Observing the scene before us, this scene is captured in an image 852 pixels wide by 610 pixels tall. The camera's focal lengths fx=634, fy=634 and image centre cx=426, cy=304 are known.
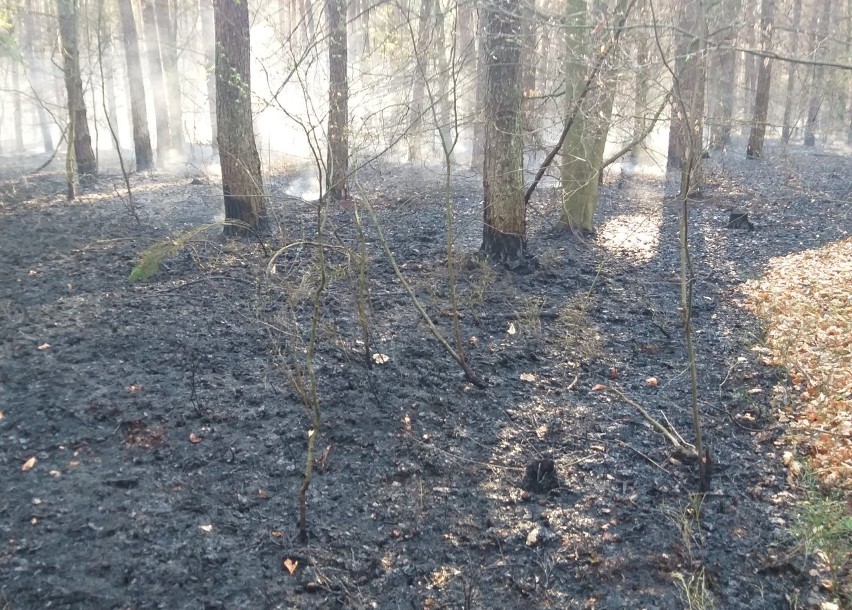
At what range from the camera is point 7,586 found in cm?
276

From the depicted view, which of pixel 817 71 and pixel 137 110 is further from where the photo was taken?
pixel 817 71

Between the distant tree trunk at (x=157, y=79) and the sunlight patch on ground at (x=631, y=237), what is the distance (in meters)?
15.8

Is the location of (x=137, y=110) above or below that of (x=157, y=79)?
below

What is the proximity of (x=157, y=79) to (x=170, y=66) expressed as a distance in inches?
27.3

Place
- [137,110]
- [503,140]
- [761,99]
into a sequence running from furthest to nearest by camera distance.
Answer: [137,110] → [761,99] → [503,140]

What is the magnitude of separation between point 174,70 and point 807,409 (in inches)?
918

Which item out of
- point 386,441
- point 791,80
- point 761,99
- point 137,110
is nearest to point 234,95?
point 386,441

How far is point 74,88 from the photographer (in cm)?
1115

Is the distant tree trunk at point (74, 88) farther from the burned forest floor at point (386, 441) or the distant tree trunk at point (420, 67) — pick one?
the distant tree trunk at point (420, 67)

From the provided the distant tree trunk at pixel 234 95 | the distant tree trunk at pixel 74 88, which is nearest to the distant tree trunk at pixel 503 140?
the distant tree trunk at pixel 234 95

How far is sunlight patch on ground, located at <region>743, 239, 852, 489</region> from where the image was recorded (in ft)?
13.0

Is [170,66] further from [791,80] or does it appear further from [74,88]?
[791,80]

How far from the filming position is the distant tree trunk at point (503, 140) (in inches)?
256

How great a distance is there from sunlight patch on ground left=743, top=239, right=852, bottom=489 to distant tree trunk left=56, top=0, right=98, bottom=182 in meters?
10.3
